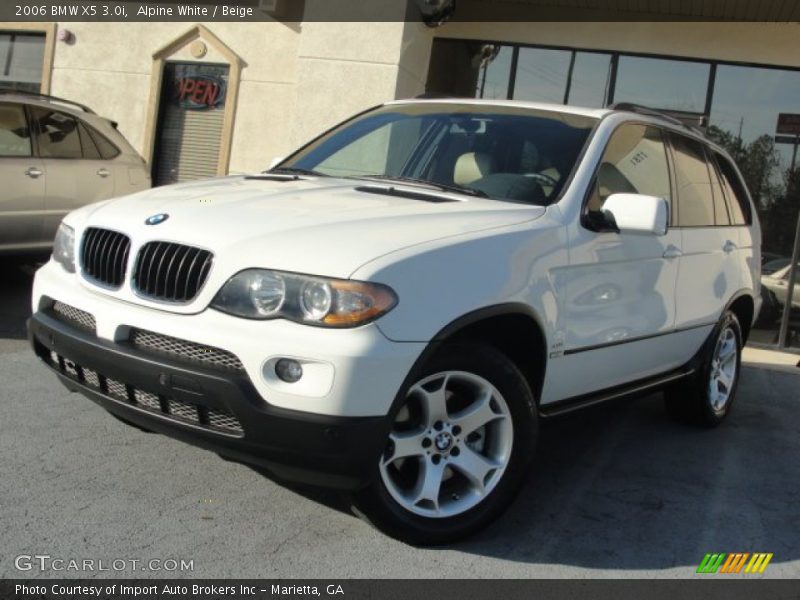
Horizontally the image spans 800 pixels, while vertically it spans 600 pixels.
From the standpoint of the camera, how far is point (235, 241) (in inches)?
111

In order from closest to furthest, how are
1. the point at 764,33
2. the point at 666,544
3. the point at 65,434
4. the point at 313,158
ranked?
the point at 666,544 < the point at 65,434 < the point at 313,158 < the point at 764,33

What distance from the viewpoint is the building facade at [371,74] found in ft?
31.4

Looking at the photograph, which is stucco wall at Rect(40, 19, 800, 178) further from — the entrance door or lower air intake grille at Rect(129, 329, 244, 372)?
lower air intake grille at Rect(129, 329, 244, 372)

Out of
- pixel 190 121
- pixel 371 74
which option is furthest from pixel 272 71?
pixel 371 74

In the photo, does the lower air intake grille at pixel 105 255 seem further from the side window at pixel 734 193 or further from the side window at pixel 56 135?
the side window at pixel 56 135

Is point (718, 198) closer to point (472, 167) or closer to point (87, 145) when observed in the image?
point (472, 167)

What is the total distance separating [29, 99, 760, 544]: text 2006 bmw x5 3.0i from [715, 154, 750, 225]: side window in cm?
106

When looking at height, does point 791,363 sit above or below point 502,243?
below

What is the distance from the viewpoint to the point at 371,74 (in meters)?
9.62

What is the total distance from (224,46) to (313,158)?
777 centimetres

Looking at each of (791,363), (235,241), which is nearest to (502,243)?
(235,241)
